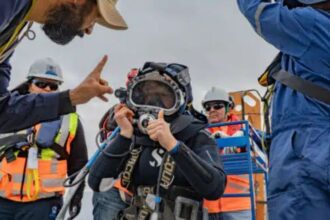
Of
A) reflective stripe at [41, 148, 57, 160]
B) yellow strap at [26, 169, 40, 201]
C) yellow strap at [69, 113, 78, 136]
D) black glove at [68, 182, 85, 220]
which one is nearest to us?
black glove at [68, 182, 85, 220]

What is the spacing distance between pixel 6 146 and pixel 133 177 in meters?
1.30

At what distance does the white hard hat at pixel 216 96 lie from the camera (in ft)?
18.4

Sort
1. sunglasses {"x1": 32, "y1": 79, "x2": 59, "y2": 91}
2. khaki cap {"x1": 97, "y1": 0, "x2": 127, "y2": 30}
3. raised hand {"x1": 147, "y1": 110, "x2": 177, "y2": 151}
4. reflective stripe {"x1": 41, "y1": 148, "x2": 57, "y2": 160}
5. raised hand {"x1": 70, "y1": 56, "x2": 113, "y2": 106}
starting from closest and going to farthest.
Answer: khaki cap {"x1": 97, "y1": 0, "x2": 127, "y2": 30}, raised hand {"x1": 70, "y1": 56, "x2": 113, "y2": 106}, raised hand {"x1": 147, "y1": 110, "x2": 177, "y2": 151}, reflective stripe {"x1": 41, "y1": 148, "x2": 57, "y2": 160}, sunglasses {"x1": 32, "y1": 79, "x2": 59, "y2": 91}

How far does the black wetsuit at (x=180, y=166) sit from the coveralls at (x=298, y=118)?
0.55 m

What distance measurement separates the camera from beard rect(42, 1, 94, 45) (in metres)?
2.01

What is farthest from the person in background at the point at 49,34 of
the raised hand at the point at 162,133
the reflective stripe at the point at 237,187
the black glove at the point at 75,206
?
the reflective stripe at the point at 237,187

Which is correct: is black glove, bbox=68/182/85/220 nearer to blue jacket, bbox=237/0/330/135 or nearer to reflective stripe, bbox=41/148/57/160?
reflective stripe, bbox=41/148/57/160

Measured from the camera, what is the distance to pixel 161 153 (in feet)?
10.1

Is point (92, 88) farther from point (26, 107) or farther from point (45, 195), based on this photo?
point (45, 195)

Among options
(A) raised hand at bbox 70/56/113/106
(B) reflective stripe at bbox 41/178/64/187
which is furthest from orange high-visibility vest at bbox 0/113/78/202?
(A) raised hand at bbox 70/56/113/106

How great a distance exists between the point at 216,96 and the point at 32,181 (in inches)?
97.0

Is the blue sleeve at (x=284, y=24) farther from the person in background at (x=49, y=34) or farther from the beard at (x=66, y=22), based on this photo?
the beard at (x=66, y=22)

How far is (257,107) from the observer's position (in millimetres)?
6949

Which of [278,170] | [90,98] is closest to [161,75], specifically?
[90,98]
